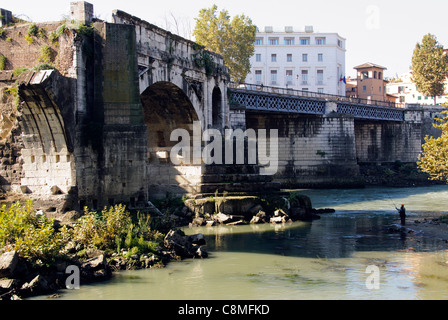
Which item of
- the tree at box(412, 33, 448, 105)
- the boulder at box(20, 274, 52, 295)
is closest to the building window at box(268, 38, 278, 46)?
the tree at box(412, 33, 448, 105)

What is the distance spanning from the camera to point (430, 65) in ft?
203

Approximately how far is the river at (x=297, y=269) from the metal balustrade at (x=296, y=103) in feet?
50.4

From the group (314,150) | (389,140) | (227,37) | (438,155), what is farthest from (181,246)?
(389,140)

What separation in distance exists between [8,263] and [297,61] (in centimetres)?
6584

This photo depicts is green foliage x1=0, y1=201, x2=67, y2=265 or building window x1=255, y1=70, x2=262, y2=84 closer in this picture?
green foliage x1=0, y1=201, x2=67, y2=265

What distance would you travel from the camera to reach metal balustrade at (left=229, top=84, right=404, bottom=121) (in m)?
38.1

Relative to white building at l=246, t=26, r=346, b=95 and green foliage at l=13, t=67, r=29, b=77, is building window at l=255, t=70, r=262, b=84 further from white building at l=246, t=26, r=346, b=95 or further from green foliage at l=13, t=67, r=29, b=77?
green foliage at l=13, t=67, r=29, b=77

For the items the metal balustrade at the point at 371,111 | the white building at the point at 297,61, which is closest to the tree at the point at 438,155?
the metal balustrade at the point at 371,111

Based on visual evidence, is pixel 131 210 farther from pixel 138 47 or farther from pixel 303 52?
pixel 303 52

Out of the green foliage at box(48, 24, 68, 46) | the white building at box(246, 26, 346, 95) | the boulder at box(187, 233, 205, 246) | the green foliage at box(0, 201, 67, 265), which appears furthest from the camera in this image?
the white building at box(246, 26, 346, 95)

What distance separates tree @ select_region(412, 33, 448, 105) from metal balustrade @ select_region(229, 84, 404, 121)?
9197 mm

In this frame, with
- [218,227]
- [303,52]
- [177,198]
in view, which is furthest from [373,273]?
[303,52]

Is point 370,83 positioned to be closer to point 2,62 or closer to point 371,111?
point 371,111

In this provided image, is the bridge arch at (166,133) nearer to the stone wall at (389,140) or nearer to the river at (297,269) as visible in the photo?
the river at (297,269)
